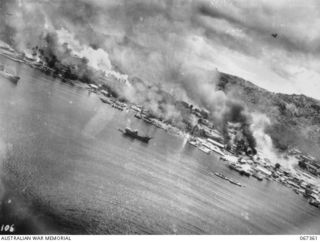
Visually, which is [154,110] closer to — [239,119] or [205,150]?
[205,150]

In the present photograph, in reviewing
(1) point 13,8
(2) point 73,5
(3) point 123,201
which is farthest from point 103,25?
(3) point 123,201

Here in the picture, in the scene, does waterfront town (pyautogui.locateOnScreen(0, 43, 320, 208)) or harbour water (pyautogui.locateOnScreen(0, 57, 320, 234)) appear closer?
harbour water (pyautogui.locateOnScreen(0, 57, 320, 234))

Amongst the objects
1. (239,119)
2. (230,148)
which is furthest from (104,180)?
(239,119)

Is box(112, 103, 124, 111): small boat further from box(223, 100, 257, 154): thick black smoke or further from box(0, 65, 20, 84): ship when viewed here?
box(223, 100, 257, 154): thick black smoke

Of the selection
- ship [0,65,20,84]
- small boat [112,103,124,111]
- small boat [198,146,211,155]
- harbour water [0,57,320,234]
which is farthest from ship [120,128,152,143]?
ship [0,65,20,84]

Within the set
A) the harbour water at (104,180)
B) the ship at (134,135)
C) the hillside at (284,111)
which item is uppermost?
the hillside at (284,111)

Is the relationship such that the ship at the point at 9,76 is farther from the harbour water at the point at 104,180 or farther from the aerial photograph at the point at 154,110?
the harbour water at the point at 104,180

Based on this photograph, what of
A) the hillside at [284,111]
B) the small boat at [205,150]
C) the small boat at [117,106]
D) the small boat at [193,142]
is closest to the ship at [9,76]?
the small boat at [117,106]
